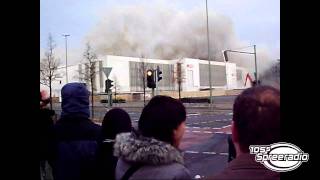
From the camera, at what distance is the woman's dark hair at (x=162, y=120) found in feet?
4.55

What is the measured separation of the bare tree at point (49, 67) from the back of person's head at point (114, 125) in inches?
34.6

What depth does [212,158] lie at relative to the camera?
3.90m

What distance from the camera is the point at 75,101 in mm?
2197

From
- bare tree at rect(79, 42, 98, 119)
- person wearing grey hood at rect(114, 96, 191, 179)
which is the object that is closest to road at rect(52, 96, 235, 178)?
bare tree at rect(79, 42, 98, 119)

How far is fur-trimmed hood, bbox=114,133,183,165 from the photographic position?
1.34 m

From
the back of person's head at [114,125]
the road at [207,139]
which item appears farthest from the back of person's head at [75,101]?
the road at [207,139]

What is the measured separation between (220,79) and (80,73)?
115 centimetres

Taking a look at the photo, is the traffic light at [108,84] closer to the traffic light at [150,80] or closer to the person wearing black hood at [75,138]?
the traffic light at [150,80]

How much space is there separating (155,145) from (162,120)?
3.5 inches

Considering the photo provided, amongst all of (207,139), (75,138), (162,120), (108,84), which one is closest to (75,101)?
(75,138)
